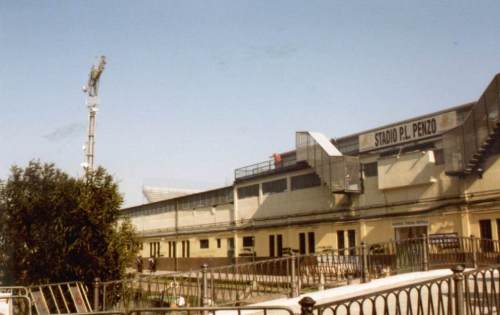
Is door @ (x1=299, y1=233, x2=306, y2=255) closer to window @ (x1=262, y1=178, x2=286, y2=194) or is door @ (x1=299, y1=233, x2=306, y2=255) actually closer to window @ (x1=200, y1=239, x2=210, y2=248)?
window @ (x1=262, y1=178, x2=286, y2=194)

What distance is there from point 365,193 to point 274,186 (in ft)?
29.7

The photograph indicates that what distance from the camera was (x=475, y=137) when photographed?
24.3 metres

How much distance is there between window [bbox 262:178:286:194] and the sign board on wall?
6263mm

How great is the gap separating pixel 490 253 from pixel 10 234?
17.9 metres

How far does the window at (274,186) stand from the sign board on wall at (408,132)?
20.5 feet

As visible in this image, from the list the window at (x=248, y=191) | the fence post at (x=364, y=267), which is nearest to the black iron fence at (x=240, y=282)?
the fence post at (x=364, y=267)

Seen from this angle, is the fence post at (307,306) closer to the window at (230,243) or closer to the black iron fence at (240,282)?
the black iron fence at (240,282)

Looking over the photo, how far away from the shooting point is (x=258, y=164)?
40.3 metres

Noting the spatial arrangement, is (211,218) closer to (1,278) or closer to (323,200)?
(323,200)

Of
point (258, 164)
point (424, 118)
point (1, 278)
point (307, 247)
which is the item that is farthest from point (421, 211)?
point (1, 278)

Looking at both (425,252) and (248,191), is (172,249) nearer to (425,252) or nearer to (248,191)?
(248,191)

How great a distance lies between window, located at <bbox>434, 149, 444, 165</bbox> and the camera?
26.3 meters

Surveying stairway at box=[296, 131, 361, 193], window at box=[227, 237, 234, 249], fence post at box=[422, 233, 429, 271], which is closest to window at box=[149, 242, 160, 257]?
window at box=[227, 237, 234, 249]

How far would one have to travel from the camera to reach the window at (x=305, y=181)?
3403 centimetres
